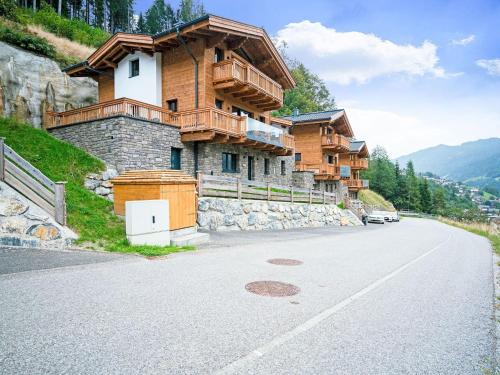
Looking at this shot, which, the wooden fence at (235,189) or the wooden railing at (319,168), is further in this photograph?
the wooden railing at (319,168)

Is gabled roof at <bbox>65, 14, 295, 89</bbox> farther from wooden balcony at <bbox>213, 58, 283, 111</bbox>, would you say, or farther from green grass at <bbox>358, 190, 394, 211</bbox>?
green grass at <bbox>358, 190, 394, 211</bbox>

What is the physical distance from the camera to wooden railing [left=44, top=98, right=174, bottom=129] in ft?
50.1

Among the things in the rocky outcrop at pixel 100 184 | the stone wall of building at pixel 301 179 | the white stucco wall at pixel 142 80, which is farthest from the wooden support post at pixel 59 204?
the stone wall of building at pixel 301 179

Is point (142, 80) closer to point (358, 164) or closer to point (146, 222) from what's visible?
point (146, 222)

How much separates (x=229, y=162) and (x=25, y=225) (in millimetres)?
14153

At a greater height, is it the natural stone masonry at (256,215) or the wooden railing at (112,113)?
the wooden railing at (112,113)

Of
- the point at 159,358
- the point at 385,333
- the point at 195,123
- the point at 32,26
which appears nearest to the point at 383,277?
the point at 385,333

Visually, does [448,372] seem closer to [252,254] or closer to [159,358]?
[159,358]

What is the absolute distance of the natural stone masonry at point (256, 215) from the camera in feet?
46.5

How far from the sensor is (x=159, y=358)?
3.03 m

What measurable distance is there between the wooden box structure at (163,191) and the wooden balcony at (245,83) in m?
10.6

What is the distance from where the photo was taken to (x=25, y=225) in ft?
25.6

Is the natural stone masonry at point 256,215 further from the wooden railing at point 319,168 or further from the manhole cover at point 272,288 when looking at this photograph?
the wooden railing at point 319,168

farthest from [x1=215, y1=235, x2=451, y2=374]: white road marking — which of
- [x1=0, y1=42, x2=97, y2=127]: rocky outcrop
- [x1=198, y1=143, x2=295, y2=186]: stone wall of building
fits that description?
[x1=0, y1=42, x2=97, y2=127]: rocky outcrop
